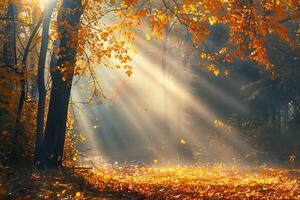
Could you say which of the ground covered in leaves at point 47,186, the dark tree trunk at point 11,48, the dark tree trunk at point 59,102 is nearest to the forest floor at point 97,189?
the ground covered in leaves at point 47,186

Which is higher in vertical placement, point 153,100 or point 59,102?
point 153,100

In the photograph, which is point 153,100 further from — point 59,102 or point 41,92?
point 41,92

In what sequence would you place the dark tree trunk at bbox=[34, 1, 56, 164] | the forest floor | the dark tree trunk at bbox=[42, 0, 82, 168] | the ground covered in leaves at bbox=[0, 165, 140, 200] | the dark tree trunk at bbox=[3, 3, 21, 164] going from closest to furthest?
the ground covered in leaves at bbox=[0, 165, 140, 200]
the forest floor
the dark tree trunk at bbox=[34, 1, 56, 164]
the dark tree trunk at bbox=[42, 0, 82, 168]
the dark tree trunk at bbox=[3, 3, 21, 164]

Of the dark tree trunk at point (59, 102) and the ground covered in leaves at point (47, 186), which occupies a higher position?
the dark tree trunk at point (59, 102)

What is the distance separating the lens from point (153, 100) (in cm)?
4375

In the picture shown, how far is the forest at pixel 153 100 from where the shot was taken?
1098 centimetres

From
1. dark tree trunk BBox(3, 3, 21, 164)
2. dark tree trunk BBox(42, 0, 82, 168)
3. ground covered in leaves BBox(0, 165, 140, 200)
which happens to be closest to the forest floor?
ground covered in leaves BBox(0, 165, 140, 200)

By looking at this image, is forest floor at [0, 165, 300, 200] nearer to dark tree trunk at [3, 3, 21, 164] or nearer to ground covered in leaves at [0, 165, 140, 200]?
ground covered in leaves at [0, 165, 140, 200]

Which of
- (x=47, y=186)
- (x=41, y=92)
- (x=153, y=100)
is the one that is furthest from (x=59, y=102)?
(x=153, y=100)

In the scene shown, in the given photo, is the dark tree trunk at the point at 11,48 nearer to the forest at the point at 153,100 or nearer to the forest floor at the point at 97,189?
the forest at the point at 153,100

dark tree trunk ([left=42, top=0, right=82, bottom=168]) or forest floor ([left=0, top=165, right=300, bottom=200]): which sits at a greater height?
dark tree trunk ([left=42, top=0, right=82, bottom=168])

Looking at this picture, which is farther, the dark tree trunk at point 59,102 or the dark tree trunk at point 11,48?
the dark tree trunk at point 11,48

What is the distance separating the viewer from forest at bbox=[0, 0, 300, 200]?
36.0 feet

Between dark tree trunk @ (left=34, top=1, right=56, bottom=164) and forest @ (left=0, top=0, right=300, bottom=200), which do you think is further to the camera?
dark tree trunk @ (left=34, top=1, right=56, bottom=164)
